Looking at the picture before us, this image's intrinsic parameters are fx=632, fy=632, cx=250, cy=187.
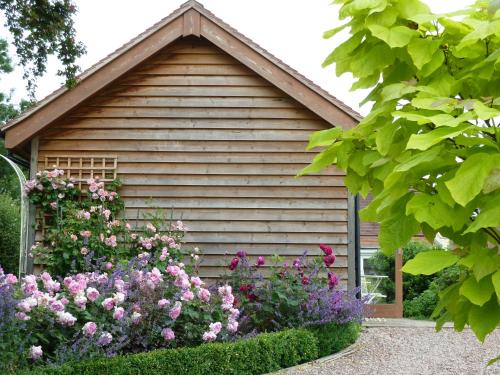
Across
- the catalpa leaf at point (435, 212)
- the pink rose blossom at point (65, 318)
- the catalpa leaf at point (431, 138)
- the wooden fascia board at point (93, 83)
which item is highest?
the wooden fascia board at point (93, 83)

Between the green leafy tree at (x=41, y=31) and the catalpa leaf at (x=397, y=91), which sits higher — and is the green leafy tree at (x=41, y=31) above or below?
above

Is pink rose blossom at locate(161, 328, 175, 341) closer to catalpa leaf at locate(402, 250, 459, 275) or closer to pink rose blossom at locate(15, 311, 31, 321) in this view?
pink rose blossom at locate(15, 311, 31, 321)

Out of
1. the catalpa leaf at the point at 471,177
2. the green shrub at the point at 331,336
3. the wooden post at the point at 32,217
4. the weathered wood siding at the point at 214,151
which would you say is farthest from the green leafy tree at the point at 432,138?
the wooden post at the point at 32,217

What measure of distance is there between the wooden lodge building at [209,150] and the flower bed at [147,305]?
0.39 m

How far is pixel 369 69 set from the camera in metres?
1.69

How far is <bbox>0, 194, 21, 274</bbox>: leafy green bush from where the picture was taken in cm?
1689

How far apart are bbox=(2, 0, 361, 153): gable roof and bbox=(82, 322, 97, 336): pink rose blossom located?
5059 millimetres

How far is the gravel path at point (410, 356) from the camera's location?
8.12 metres

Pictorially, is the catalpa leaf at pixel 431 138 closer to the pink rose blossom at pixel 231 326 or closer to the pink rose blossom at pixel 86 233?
the pink rose blossom at pixel 231 326

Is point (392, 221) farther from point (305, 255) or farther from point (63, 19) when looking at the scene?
point (63, 19)

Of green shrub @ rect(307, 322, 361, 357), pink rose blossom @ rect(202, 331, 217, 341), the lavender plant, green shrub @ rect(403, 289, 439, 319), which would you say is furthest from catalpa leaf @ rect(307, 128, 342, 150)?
green shrub @ rect(403, 289, 439, 319)

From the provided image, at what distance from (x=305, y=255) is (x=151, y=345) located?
375 cm

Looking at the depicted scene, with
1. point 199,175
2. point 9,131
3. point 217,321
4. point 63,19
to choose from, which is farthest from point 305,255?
point 63,19

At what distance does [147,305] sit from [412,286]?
12.2 meters
